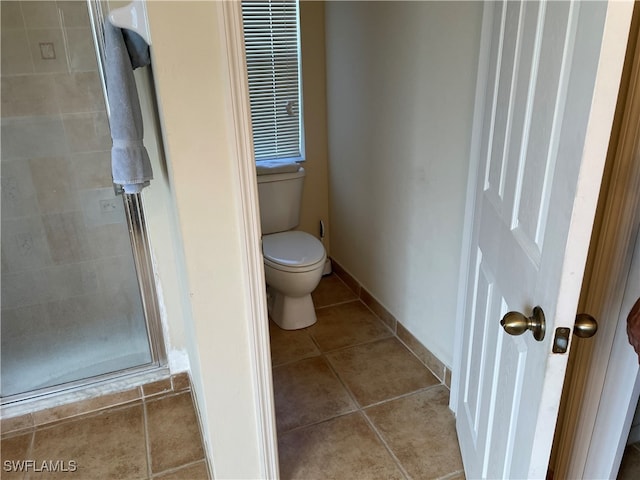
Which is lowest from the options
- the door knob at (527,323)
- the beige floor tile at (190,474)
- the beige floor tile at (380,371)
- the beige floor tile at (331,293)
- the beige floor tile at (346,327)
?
the beige floor tile at (190,474)

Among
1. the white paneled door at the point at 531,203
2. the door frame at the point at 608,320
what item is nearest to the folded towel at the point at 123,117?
the white paneled door at the point at 531,203

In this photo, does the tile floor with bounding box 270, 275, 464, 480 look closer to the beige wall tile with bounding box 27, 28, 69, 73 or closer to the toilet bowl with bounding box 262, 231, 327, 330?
the toilet bowl with bounding box 262, 231, 327, 330

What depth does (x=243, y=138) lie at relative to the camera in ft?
3.76

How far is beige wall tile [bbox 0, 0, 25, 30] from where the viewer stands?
1.77 metres

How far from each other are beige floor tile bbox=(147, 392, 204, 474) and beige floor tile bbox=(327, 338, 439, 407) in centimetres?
66

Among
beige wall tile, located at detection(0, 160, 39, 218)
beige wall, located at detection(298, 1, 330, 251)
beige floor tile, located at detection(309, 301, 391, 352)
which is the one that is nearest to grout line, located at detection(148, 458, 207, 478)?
beige floor tile, located at detection(309, 301, 391, 352)

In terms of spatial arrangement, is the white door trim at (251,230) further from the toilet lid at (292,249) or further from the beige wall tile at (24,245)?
the beige wall tile at (24,245)

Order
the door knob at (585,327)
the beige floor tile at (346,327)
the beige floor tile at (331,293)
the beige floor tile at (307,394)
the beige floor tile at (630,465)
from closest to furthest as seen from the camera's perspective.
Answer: the door knob at (585,327)
the beige floor tile at (630,465)
the beige floor tile at (307,394)
the beige floor tile at (346,327)
the beige floor tile at (331,293)

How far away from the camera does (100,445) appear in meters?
1.84

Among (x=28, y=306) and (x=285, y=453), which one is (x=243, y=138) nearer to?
(x=285, y=453)

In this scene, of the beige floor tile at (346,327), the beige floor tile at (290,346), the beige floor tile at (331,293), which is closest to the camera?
the beige floor tile at (290,346)

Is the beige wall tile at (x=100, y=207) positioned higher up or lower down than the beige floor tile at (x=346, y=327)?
higher up

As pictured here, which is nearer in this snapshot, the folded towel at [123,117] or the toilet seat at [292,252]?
the folded towel at [123,117]

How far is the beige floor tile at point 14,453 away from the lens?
1.74 m
